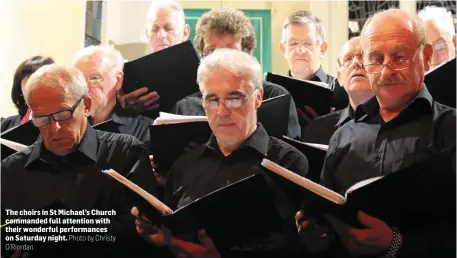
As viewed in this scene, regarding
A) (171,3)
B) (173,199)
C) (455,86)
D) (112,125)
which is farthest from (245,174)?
(171,3)

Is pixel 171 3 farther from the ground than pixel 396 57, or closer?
farther from the ground

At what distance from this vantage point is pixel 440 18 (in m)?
2.17

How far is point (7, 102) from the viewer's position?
244 centimetres

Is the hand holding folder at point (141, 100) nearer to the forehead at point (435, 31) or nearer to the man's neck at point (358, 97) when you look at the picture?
the man's neck at point (358, 97)

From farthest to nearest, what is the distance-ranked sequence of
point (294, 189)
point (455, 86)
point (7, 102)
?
point (7, 102) → point (455, 86) → point (294, 189)

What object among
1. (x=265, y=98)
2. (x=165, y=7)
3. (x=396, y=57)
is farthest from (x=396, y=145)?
(x=165, y=7)

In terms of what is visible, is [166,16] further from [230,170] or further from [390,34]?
[390,34]

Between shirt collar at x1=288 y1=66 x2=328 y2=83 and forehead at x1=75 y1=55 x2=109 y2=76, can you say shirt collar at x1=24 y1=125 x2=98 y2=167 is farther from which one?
shirt collar at x1=288 y1=66 x2=328 y2=83

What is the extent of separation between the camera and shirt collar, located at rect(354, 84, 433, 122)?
1712 millimetres

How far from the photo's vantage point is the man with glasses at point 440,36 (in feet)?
7.02

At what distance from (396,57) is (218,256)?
2.80 ft

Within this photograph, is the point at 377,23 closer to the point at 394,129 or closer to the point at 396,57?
the point at 396,57

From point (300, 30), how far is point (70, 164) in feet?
3.67

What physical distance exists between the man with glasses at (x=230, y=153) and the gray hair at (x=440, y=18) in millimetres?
759
